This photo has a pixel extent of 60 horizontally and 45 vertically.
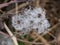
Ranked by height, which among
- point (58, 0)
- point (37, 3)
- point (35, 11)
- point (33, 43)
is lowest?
point (33, 43)

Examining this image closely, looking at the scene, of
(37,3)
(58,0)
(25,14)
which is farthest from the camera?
(58,0)

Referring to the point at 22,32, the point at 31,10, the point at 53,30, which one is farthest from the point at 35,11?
the point at 53,30

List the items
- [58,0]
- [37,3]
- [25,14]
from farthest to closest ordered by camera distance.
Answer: [58,0] < [37,3] < [25,14]

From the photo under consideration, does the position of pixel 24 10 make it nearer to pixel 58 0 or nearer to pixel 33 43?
pixel 33 43

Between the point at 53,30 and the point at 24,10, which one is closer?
the point at 24,10

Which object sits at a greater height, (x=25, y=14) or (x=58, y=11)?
(x=58, y=11)

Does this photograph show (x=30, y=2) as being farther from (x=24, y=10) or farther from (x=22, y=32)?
(x=22, y=32)
